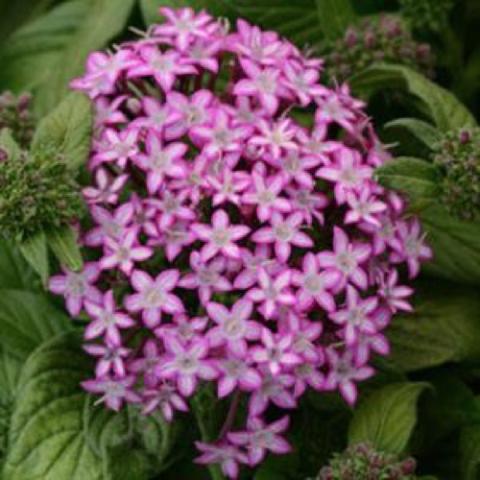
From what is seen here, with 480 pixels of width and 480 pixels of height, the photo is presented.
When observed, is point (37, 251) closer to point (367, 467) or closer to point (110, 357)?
point (110, 357)

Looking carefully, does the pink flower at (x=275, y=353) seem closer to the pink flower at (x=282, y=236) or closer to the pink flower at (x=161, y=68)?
the pink flower at (x=282, y=236)

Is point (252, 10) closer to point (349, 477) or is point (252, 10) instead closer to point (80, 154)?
point (80, 154)

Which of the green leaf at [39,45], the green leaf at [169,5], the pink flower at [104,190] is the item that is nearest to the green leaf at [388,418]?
the pink flower at [104,190]

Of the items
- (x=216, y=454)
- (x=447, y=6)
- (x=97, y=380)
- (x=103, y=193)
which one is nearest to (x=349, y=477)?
(x=216, y=454)

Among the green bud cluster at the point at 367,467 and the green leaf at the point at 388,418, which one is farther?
the green leaf at the point at 388,418

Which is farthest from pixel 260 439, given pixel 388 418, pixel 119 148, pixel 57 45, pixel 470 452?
pixel 57 45

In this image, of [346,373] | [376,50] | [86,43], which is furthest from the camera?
[86,43]
